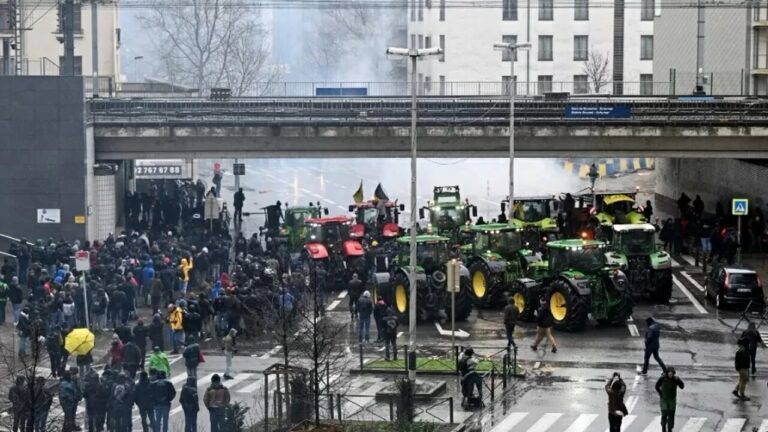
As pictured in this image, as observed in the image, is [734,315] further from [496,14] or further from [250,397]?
[496,14]

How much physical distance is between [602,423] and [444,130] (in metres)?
26.7

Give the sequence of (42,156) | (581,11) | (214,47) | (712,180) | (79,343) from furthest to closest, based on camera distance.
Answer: (214,47) → (581,11) → (712,180) → (42,156) → (79,343)

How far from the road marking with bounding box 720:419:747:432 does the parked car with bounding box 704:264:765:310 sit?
1279 centimetres

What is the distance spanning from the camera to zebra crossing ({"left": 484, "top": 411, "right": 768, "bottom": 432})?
2825 cm

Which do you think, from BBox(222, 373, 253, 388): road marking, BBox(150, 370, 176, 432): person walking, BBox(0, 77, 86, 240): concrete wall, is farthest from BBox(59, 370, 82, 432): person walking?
BBox(0, 77, 86, 240): concrete wall

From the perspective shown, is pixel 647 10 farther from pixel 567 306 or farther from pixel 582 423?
pixel 582 423

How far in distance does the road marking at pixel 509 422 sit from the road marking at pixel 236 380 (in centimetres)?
630

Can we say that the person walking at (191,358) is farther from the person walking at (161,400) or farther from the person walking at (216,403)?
the person walking at (216,403)

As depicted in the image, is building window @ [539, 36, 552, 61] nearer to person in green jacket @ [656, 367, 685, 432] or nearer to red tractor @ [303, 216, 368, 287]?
red tractor @ [303, 216, 368, 287]

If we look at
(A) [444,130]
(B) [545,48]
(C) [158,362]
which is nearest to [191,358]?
(C) [158,362]

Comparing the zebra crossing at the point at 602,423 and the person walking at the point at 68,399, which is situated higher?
the person walking at the point at 68,399

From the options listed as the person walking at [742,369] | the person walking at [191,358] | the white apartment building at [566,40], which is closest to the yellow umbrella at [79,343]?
the person walking at [191,358]

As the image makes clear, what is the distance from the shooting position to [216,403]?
89.5 feet

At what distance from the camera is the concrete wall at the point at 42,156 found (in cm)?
5197
